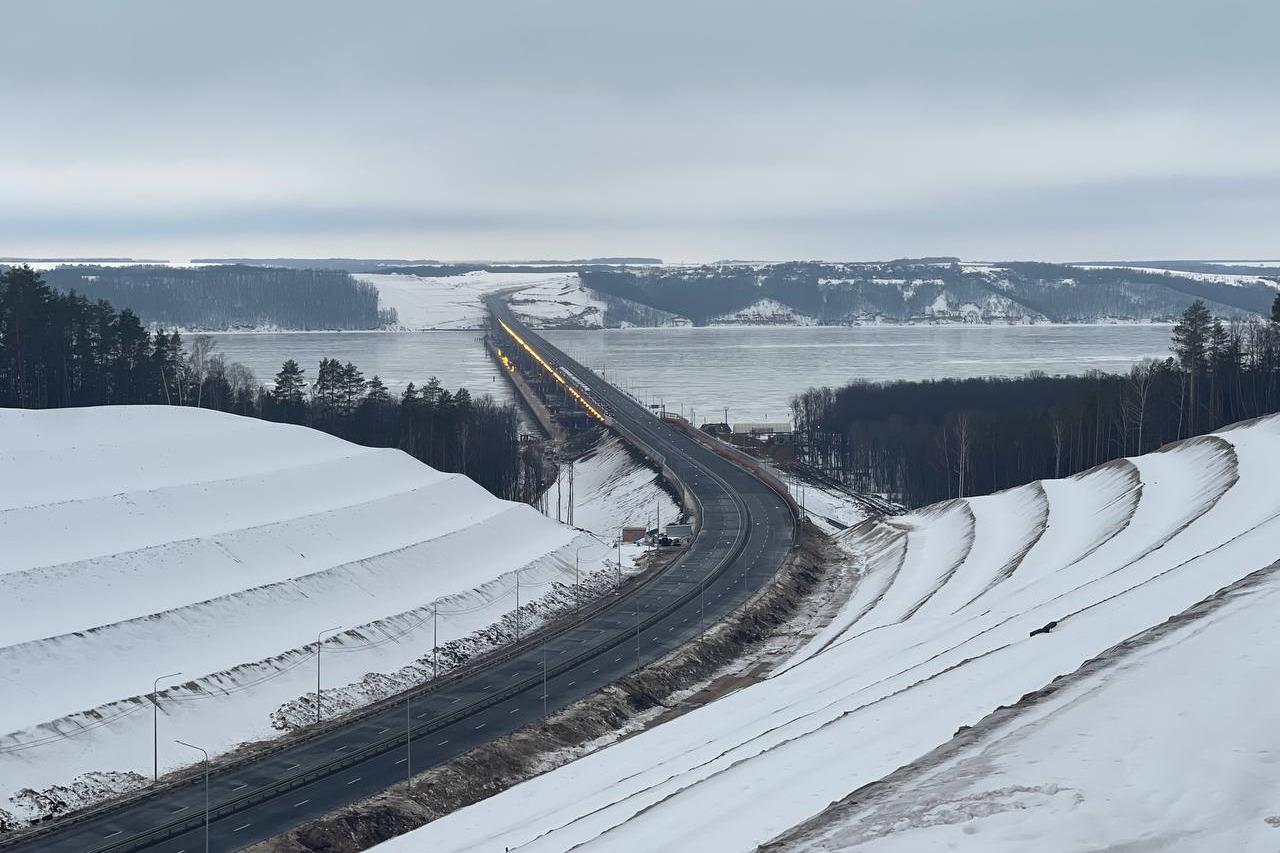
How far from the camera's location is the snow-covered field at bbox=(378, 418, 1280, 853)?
1941 centimetres

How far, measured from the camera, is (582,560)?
8550 centimetres

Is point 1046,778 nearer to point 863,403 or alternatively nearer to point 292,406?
point 292,406

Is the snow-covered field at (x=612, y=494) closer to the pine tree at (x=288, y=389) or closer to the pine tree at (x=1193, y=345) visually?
the pine tree at (x=288, y=389)

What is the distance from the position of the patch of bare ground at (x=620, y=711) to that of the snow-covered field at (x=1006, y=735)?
12.4 ft

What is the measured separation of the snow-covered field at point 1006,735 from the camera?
19406mm

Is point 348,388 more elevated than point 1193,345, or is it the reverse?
point 1193,345

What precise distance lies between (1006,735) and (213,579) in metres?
50.7

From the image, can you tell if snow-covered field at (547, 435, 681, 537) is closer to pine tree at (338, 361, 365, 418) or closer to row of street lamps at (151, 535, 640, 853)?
row of street lamps at (151, 535, 640, 853)

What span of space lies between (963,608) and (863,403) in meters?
96.8

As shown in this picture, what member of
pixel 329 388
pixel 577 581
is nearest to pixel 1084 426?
pixel 577 581

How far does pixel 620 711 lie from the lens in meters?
55.9

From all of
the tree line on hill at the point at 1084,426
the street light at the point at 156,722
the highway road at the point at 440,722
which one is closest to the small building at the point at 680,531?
the highway road at the point at 440,722

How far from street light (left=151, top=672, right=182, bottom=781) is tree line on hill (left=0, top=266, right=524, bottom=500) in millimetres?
62099

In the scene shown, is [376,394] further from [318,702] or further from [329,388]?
[318,702]
